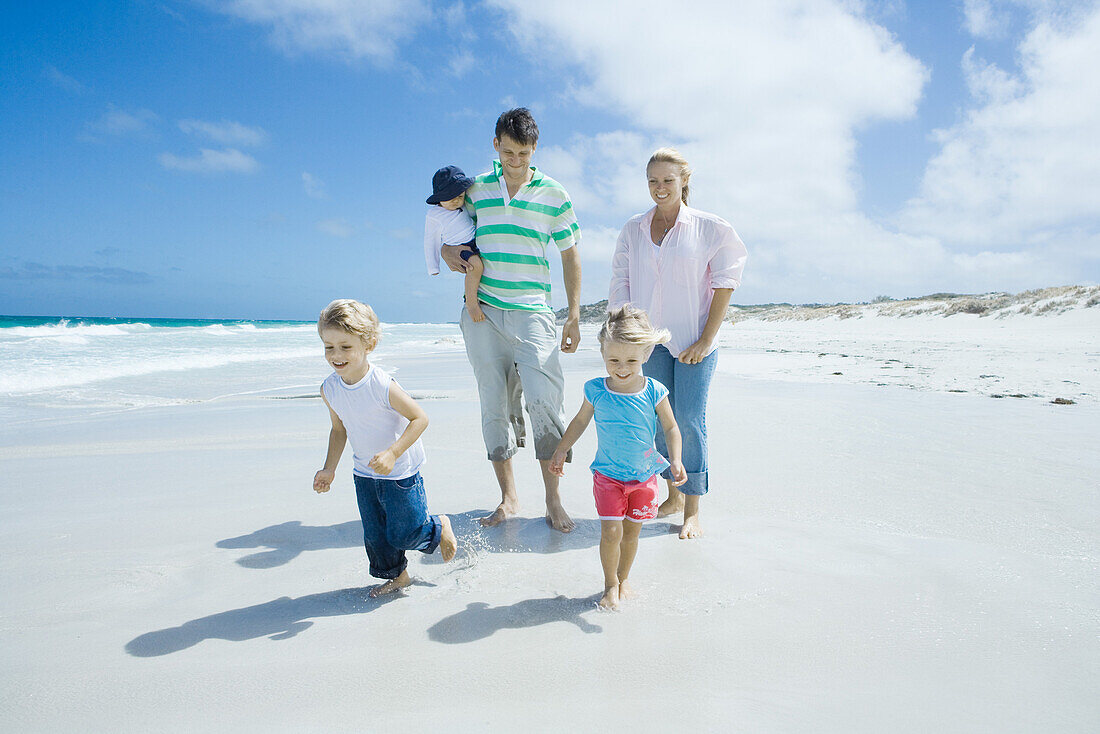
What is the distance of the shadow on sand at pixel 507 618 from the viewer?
83.1 inches

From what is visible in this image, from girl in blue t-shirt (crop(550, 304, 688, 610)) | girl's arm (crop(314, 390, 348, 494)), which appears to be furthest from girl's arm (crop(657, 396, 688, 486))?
girl's arm (crop(314, 390, 348, 494))

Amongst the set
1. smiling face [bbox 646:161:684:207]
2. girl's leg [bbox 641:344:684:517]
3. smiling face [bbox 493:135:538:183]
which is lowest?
girl's leg [bbox 641:344:684:517]

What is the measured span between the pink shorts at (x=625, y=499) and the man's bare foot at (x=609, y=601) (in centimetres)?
27

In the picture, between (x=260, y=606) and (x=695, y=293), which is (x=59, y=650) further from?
(x=695, y=293)

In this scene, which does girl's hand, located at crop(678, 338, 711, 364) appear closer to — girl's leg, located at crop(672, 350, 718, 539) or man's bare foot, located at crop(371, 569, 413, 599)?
girl's leg, located at crop(672, 350, 718, 539)

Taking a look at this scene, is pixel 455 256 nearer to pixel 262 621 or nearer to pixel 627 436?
pixel 627 436

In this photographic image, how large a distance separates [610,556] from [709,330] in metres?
1.34

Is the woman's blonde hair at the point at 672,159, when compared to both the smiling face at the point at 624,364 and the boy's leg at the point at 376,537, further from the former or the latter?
the boy's leg at the point at 376,537

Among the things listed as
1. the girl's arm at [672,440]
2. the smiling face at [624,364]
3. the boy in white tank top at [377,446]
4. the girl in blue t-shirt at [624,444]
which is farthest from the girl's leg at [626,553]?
the boy in white tank top at [377,446]

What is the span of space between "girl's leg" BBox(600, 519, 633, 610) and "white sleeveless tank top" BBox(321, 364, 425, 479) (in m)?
0.79

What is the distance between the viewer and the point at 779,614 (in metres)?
2.18

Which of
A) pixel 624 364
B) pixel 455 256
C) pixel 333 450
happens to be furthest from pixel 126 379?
pixel 624 364

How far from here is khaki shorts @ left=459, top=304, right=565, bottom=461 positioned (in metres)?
3.35

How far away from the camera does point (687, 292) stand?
318 cm
